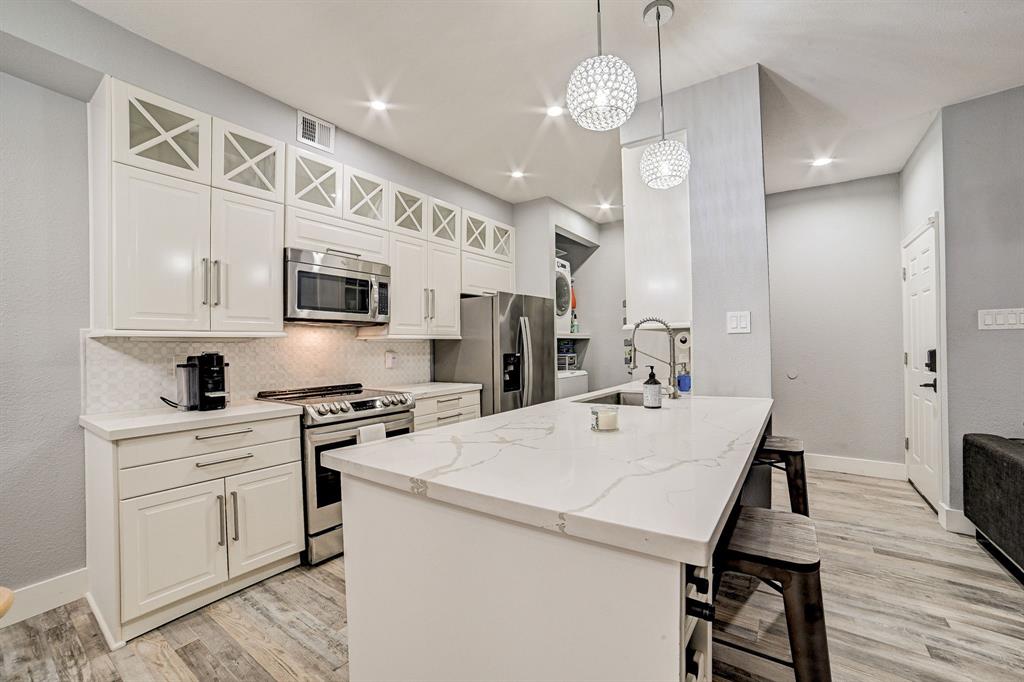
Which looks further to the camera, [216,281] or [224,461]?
[216,281]

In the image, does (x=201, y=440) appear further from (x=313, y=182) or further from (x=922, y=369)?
(x=922, y=369)

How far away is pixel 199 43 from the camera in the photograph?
230 cm

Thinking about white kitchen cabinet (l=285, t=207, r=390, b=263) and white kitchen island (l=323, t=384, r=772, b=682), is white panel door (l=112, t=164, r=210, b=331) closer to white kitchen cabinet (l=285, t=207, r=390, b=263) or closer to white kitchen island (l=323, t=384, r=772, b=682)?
white kitchen cabinet (l=285, t=207, r=390, b=263)

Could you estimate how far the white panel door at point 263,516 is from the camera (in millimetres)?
2254

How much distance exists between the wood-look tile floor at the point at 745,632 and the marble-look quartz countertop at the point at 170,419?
0.86 metres

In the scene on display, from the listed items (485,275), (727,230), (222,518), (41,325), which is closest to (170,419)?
(222,518)

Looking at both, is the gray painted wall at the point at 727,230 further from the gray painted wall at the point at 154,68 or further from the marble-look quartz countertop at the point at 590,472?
the gray painted wall at the point at 154,68

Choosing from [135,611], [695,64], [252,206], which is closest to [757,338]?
[695,64]

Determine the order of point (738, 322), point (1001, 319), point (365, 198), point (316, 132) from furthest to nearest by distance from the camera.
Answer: point (365, 198) → point (316, 132) → point (1001, 319) → point (738, 322)

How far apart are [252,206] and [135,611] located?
2.03 m

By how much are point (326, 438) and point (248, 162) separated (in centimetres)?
164

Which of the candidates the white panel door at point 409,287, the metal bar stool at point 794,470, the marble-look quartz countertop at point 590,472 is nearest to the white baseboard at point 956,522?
the metal bar stool at point 794,470

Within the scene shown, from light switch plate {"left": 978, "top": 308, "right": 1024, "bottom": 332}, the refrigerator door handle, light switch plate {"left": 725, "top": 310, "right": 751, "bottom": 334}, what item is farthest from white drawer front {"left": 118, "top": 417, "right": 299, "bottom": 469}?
light switch plate {"left": 978, "top": 308, "right": 1024, "bottom": 332}

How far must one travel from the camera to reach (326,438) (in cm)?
262
